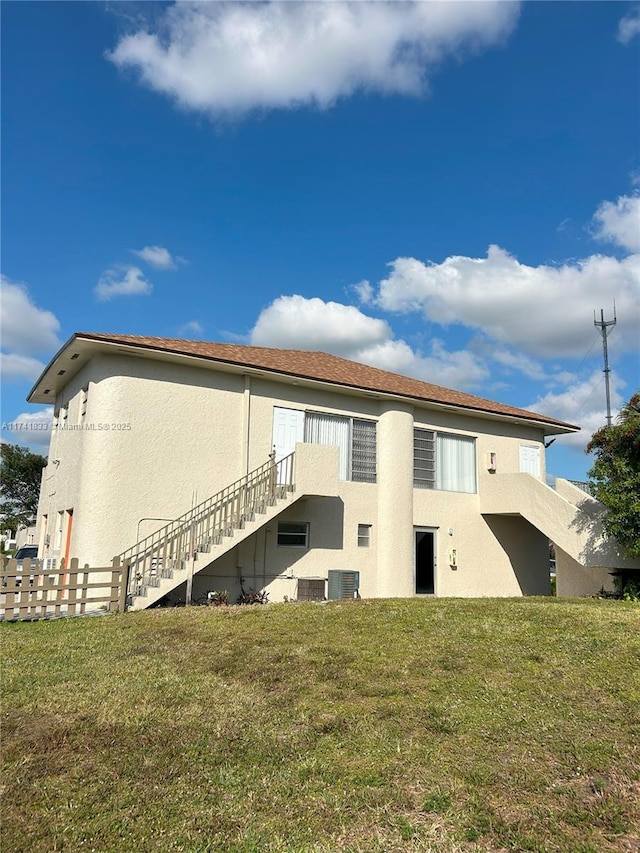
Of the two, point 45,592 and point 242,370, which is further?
point 242,370

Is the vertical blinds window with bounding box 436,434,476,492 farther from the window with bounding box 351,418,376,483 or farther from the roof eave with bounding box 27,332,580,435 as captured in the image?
the window with bounding box 351,418,376,483

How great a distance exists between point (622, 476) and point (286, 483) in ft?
23.9

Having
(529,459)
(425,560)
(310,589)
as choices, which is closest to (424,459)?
(425,560)

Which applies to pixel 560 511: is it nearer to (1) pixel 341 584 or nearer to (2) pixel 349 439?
(2) pixel 349 439

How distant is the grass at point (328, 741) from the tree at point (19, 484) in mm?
43495

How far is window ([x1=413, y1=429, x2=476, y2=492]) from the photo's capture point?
674 inches

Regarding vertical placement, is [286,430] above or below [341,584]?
above

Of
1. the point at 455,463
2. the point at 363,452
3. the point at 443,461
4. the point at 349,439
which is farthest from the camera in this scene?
the point at 455,463

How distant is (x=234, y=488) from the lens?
13891 millimetres

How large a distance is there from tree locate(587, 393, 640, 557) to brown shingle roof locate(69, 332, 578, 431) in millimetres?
4885

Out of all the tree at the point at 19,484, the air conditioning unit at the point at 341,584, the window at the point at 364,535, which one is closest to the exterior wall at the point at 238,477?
the window at the point at 364,535

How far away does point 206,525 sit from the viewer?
13.1 metres

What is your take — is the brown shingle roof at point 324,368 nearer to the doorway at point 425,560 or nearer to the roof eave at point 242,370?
the roof eave at point 242,370

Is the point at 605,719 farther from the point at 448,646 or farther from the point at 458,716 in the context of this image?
the point at 448,646
